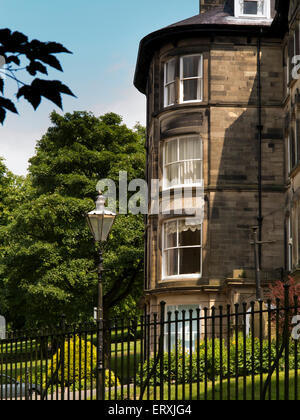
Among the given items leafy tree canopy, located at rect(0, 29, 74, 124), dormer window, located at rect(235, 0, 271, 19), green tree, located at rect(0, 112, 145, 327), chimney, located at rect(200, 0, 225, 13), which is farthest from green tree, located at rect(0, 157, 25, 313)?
leafy tree canopy, located at rect(0, 29, 74, 124)

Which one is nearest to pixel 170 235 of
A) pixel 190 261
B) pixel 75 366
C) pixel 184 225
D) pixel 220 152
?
pixel 184 225

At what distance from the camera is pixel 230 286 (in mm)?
33344

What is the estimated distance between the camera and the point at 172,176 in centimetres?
3662

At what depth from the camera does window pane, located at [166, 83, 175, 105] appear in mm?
37125

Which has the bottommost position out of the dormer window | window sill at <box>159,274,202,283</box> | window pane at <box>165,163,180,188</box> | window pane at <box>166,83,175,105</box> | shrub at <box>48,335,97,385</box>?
shrub at <box>48,335,97,385</box>

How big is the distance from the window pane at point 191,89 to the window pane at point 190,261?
21.3ft

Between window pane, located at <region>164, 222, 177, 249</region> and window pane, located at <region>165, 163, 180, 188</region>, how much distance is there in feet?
5.56

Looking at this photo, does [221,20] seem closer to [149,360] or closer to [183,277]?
[183,277]

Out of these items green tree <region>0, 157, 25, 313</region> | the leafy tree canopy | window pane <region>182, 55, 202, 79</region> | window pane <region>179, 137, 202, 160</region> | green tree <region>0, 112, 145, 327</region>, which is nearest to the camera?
the leafy tree canopy

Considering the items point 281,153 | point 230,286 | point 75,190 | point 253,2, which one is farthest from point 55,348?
point 75,190

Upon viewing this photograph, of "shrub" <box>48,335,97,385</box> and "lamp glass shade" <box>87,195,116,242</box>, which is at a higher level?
"lamp glass shade" <box>87,195,116,242</box>

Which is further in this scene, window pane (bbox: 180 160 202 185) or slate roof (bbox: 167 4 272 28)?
slate roof (bbox: 167 4 272 28)

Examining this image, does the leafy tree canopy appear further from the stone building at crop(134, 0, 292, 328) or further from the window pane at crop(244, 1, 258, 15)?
the window pane at crop(244, 1, 258, 15)

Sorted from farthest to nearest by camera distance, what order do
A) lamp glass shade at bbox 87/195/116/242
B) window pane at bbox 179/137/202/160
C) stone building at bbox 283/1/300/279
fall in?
window pane at bbox 179/137/202/160
stone building at bbox 283/1/300/279
lamp glass shade at bbox 87/195/116/242
